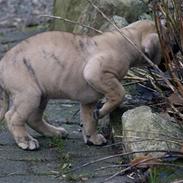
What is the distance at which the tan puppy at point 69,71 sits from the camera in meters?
4.84

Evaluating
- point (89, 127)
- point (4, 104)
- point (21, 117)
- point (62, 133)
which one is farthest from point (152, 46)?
point (4, 104)

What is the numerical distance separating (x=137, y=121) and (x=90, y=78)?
48 centimetres

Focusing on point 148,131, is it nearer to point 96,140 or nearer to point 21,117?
point 96,140

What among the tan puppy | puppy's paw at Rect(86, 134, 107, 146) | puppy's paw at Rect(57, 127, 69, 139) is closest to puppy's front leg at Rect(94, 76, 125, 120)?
the tan puppy

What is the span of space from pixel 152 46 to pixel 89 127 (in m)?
0.74

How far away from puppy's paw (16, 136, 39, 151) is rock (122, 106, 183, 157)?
0.68m

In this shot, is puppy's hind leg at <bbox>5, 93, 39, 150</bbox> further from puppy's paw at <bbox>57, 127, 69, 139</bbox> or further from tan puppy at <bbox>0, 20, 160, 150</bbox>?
puppy's paw at <bbox>57, 127, 69, 139</bbox>

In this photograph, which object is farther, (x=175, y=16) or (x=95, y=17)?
(x=95, y=17)

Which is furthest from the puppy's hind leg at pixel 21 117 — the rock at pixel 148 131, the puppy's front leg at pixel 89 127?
the rock at pixel 148 131

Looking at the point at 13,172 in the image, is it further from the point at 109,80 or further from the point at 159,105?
the point at 159,105

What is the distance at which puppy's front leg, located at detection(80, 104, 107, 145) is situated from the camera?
510cm

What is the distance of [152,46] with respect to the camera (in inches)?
196

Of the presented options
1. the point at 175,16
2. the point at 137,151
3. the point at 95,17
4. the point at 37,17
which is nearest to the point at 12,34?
the point at 37,17

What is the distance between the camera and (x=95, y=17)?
6711 mm
